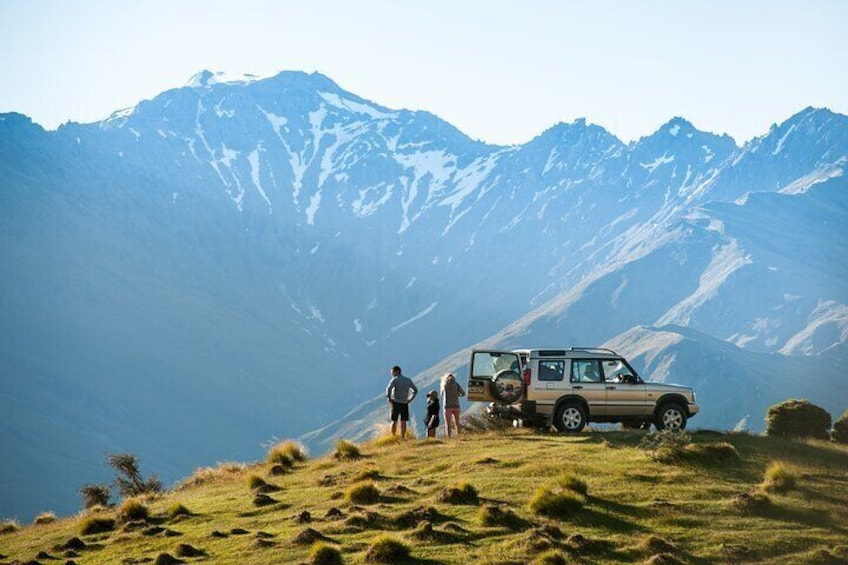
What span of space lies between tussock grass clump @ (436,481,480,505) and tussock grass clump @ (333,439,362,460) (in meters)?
8.34

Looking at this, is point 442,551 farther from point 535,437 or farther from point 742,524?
point 535,437

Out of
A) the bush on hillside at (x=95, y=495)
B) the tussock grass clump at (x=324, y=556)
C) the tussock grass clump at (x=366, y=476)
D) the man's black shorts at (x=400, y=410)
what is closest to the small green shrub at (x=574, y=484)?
the tussock grass clump at (x=366, y=476)

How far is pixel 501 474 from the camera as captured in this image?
77.4 ft

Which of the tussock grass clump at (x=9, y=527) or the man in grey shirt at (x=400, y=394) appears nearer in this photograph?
the tussock grass clump at (x=9, y=527)

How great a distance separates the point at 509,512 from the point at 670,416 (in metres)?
12.7

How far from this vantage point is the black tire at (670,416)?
100 ft

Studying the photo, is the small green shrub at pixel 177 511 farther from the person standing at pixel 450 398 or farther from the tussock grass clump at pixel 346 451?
the person standing at pixel 450 398

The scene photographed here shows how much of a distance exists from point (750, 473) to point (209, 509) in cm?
1274

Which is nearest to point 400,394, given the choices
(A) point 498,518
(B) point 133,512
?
(B) point 133,512

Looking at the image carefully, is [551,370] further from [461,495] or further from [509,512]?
[509,512]

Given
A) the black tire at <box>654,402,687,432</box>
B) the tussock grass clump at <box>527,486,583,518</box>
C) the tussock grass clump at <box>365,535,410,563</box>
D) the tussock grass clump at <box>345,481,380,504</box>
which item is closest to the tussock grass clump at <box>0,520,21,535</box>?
the tussock grass clump at <box>345,481,380,504</box>

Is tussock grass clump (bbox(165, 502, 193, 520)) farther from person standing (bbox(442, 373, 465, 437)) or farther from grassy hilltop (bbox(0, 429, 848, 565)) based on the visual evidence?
person standing (bbox(442, 373, 465, 437))

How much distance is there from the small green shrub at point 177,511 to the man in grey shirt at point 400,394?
9324mm

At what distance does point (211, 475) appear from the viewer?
3144 cm
